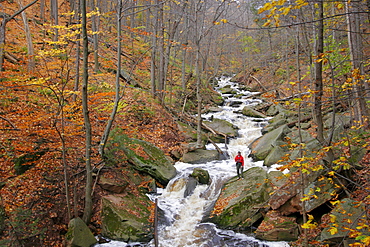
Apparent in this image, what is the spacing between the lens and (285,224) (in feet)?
26.3

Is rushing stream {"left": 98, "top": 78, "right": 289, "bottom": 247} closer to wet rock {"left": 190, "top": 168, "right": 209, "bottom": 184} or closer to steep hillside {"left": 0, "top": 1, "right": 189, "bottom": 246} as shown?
wet rock {"left": 190, "top": 168, "right": 209, "bottom": 184}

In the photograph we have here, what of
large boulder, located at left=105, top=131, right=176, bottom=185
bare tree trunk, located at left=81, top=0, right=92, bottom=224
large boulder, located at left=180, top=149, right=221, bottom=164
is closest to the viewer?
bare tree trunk, located at left=81, top=0, right=92, bottom=224

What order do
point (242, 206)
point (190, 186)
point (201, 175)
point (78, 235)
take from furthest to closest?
point (201, 175) → point (190, 186) → point (242, 206) → point (78, 235)

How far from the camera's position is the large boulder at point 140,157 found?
35.1 ft

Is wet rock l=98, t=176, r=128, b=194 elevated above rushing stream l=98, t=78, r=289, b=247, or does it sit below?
above

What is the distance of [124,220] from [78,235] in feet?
5.06

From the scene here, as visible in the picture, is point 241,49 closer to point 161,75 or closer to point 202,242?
point 161,75

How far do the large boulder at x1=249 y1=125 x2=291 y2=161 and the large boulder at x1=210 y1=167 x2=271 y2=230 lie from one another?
10.9 ft

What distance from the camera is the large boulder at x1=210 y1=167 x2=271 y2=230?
8.79 meters

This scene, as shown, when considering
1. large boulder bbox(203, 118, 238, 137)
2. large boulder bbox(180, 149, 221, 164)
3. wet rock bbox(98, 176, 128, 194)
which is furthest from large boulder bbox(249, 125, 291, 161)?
wet rock bbox(98, 176, 128, 194)

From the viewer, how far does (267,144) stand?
13.7 m

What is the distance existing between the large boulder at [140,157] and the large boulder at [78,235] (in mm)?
3029

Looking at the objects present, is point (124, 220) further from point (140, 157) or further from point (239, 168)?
point (239, 168)

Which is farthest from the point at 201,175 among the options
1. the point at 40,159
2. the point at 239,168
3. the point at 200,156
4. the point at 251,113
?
the point at 251,113
